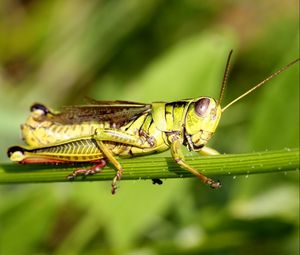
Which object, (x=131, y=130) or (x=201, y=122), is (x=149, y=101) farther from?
(x=201, y=122)

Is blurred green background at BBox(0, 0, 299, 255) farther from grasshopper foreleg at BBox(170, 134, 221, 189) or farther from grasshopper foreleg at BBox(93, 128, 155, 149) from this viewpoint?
grasshopper foreleg at BBox(93, 128, 155, 149)

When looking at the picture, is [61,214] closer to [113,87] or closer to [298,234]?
[113,87]

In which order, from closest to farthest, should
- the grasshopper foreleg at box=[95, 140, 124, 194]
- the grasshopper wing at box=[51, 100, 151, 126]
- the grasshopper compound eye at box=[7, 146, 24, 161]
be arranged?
the grasshopper foreleg at box=[95, 140, 124, 194]
the grasshopper compound eye at box=[7, 146, 24, 161]
the grasshopper wing at box=[51, 100, 151, 126]

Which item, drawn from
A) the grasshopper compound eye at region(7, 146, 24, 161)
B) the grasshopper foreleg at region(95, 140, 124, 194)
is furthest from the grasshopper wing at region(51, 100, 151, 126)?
the grasshopper compound eye at region(7, 146, 24, 161)

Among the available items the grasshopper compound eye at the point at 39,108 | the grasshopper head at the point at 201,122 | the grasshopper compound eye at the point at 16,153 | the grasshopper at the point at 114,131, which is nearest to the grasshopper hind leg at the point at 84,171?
the grasshopper at the point at 114,131

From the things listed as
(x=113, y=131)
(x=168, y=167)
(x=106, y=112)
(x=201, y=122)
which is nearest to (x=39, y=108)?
(x=106, y=112)

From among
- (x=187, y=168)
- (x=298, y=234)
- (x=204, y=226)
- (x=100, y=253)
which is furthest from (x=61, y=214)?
(x=187, y=168)

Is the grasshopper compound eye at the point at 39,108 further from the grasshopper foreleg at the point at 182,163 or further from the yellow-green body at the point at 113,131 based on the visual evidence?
the grasshopper foreleg at the point at 182,163
